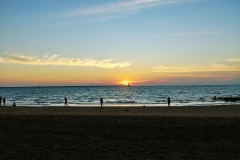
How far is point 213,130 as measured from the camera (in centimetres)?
1504

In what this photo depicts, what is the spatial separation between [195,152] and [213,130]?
5.55m

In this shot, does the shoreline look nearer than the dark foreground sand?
No

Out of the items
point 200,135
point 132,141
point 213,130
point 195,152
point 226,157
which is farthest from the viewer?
point 213,130

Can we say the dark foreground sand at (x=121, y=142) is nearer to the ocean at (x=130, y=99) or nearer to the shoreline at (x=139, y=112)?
the shoreline at (x=139, y=112)

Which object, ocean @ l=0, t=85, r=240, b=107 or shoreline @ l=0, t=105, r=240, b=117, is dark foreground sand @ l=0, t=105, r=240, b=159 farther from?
ocean @ l=0, t=85, r=240, b=107

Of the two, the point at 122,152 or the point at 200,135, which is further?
the point at 200,135

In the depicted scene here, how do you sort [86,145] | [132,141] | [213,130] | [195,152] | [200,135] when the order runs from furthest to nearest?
[213,130] < [200,135] < [132,141] < [86,145] < [195,152]

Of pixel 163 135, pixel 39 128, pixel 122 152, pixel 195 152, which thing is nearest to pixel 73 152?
pixel 122 152

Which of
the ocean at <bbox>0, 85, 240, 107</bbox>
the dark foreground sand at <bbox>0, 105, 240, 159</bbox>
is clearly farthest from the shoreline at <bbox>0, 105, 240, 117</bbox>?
the ocean at <bbox>0, 85, 240, 107</bbox>

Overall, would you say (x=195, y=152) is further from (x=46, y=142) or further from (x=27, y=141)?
(x=27, y=141)

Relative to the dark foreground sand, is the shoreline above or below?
below

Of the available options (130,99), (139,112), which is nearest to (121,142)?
(139,112)

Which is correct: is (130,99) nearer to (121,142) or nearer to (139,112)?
(139,112)

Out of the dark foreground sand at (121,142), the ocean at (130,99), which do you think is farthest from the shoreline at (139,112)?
the ocean at (130,99)
